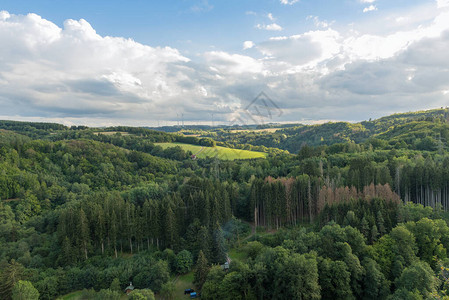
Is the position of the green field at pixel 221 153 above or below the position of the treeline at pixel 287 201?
above

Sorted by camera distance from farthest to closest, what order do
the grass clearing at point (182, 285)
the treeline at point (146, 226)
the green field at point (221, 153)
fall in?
the green field at point (221, 153)
the treeline at point (146, 226)
the grass clearing at point (182, 285)

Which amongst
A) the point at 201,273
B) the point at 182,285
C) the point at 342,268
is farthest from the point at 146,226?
the point at 342,268

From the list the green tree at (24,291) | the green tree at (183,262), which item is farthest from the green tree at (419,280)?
the green tree at (24,291)

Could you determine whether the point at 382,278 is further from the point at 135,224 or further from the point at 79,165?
the point at 79,165

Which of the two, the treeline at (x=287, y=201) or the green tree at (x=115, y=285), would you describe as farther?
the treeline at (x=287, y=201)

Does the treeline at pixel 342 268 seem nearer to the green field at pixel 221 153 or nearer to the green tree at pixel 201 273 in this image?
the green tree at pixel 201 273

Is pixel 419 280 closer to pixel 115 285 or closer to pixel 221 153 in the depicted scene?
pixel 115 285
